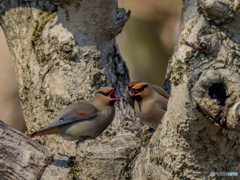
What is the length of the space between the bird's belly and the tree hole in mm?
1719

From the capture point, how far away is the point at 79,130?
315 centimetres

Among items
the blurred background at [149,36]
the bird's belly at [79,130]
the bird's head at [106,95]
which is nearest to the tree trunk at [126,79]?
the bird's head at [106,95]

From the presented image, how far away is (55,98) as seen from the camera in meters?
3.55

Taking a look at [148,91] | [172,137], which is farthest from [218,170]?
[148,91]

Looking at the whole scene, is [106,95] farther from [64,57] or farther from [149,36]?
[149,36]

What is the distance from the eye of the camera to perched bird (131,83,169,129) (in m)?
3.23

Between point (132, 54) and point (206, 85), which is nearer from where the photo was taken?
point (206, 85)

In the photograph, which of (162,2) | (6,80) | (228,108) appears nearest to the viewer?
(228,108)

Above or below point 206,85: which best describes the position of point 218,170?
below

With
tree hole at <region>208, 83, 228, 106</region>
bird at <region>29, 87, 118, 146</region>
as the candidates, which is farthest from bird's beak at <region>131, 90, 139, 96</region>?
tree hole at <region>208, 83, 228, 106</region>

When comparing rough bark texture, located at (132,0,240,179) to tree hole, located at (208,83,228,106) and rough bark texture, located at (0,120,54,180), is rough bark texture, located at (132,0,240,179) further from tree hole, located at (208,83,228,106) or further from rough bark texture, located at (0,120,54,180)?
rough bark texture, located at (0,120,54,180)

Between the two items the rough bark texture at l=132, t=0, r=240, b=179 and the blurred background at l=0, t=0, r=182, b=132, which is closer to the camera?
the rough bark texture at l=132, t=0, r=240, b=179

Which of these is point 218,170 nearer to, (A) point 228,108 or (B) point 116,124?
(A) point 228,108

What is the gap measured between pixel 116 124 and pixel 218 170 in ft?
5.98
